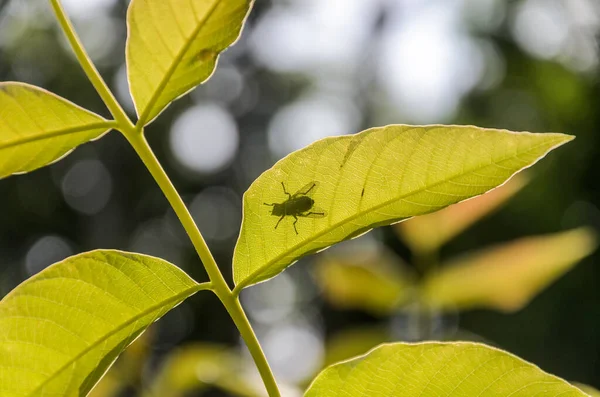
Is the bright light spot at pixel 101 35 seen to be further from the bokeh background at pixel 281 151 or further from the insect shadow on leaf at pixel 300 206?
the insect shadow on leaf at pixel 300 206

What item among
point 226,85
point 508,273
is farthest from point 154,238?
point 508,273

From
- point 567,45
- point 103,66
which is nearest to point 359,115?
point 567,45

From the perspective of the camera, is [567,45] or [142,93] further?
[567,45]

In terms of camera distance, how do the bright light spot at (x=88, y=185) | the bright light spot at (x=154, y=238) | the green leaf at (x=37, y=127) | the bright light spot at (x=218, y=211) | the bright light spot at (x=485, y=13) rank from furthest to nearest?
the bright light spot at (x=218, y=211)
the bright light spot at (x=88, y=185)
the bright light spot at (x=154, y=238)
the bright light spot at (x=485, y=13)
the green leaf at (x=37, y=127)

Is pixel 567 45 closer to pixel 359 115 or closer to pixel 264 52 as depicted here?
pixel 359 115

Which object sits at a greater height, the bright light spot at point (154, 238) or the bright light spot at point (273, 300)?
the bright light spot at point (154, 238)

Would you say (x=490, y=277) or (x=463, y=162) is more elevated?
(x=463, y=162)

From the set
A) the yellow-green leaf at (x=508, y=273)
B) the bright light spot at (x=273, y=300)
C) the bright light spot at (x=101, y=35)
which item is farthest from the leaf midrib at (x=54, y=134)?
the bright light spot at (x=101, y=35)
